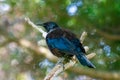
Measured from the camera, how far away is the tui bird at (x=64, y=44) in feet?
8.47

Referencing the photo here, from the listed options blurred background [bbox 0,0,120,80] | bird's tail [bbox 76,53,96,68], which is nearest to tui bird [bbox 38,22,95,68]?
bird's tail [bbox 76,53,96,68]

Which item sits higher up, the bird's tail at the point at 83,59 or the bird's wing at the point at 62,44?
the bird's wing at the point at 62,44

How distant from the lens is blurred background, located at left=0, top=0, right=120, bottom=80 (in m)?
4.61

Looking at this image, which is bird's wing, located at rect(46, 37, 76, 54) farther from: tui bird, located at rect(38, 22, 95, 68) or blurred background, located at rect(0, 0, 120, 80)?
blurred background, located at rect(0, 0, 120, 80)

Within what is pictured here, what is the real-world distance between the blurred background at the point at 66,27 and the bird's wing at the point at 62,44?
176 cm

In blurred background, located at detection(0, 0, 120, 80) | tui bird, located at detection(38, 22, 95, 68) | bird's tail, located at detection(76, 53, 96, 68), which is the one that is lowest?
bird's tail, located at detection(76, 53, 96, 68)

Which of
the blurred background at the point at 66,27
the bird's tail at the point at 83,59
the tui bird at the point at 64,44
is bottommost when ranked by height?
the bird's tail at the point at 83,59

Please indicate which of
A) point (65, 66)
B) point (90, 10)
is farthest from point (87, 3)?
point (65, 66)

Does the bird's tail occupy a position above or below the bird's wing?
below

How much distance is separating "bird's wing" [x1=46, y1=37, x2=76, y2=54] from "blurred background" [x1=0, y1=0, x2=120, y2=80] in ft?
5.76

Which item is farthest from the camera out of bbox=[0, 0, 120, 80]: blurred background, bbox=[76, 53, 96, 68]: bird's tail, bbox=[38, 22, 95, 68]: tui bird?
bbox=[0, 0, 120, 80]: blurred background

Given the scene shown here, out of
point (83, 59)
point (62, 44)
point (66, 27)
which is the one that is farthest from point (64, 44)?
point (66, 27)

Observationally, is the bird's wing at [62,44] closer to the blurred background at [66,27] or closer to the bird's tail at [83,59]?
the bird's tail at [83,59]

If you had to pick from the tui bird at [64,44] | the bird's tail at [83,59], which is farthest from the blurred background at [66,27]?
the bird's tail at [83,59]
